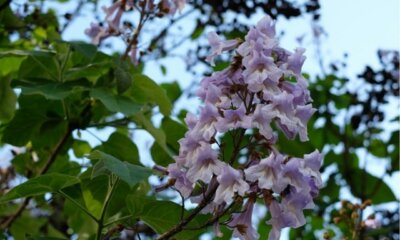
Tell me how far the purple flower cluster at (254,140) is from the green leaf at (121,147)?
34.0 inches

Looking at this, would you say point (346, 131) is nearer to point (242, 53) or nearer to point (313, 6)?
point (313, 6)

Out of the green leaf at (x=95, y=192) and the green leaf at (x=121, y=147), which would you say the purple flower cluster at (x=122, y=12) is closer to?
the green leaf at (x=121, y=147)

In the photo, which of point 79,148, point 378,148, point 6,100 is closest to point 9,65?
point 6,100

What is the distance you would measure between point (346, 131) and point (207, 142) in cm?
204

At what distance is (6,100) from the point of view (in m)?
2.29

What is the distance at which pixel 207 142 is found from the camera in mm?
1319

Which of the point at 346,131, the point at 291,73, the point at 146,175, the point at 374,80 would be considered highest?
the point at 291,73

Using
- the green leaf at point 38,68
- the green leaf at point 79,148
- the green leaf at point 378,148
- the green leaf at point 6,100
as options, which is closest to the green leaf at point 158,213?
the green leaf at point 38,68

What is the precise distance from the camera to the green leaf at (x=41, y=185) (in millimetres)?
1399

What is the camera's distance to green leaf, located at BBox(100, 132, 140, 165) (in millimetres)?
2236

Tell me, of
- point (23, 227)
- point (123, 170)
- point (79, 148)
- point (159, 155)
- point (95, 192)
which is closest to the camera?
point (123, 170)

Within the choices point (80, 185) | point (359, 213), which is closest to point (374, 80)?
point (359, 213)

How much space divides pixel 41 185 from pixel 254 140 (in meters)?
0.46

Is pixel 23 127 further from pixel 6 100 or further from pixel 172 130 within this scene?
pixel 172 130
